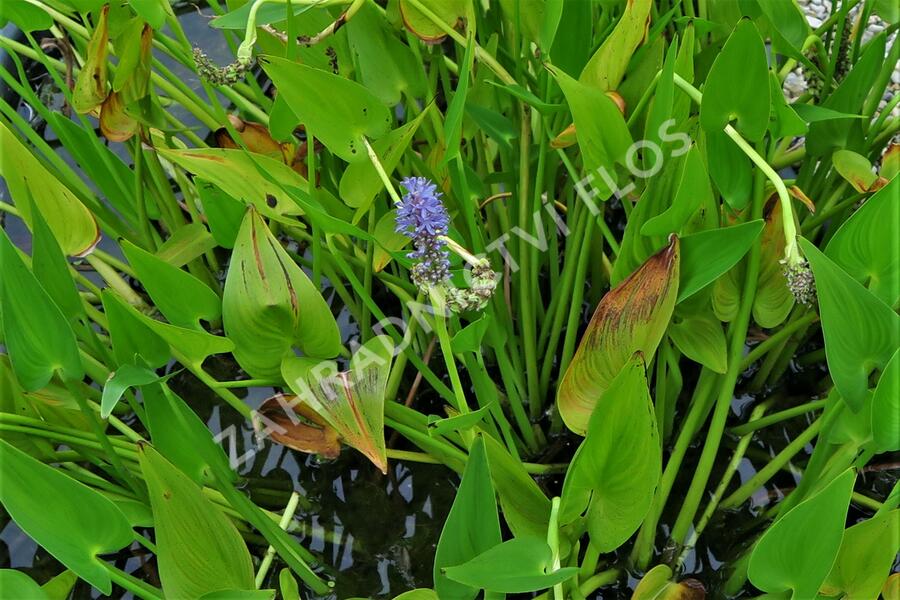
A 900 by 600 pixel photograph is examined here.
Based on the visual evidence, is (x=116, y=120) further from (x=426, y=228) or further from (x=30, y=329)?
(x=426, y=228)

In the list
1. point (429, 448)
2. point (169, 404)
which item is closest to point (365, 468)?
point (429, 448)

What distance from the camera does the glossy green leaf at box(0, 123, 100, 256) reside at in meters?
0.81

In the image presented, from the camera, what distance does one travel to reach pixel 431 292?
579 millimetres

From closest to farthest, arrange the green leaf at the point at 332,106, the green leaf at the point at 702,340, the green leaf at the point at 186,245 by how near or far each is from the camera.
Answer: the green leaf at the point at 332,106, the green leaf at the point at 702,340, the green leaf at the point at 186,245

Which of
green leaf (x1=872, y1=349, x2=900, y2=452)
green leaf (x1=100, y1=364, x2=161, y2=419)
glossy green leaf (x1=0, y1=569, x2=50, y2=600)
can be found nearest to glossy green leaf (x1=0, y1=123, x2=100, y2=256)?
green leaf (x1=100, y1=364, x2=161, y2=419)

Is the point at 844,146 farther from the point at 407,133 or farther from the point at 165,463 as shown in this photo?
the point at 165,463

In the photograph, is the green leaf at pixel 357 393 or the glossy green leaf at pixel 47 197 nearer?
the green leaf at pixel 357 393

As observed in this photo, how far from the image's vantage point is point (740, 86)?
0.64 m

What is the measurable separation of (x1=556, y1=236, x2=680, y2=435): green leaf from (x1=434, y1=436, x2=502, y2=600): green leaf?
0.13 meters

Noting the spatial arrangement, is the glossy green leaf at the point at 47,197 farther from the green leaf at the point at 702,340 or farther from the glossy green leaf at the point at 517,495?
the green leaf at the point at 702,340

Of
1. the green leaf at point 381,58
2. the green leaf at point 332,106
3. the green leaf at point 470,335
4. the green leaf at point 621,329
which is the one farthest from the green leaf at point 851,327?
the green leaf at point 381,58

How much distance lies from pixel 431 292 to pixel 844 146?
54 cm

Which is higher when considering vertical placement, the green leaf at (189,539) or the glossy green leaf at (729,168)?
the glossy green leaf at (729,168)

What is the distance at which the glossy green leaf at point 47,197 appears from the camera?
0.81 m
